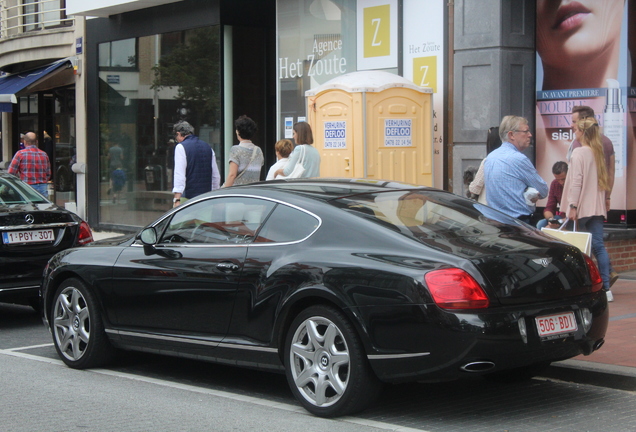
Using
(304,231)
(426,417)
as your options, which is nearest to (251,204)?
(304,231)

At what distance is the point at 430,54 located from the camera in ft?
39.5

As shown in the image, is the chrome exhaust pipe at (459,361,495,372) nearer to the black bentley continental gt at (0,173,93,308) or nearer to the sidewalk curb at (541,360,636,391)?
the sidewalk curb at (541,360,636,391)

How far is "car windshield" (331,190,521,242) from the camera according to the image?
18.5 feet

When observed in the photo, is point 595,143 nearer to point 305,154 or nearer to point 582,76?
point 582,76

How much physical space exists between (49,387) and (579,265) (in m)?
3.75

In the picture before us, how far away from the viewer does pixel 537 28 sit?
11516 millimetres

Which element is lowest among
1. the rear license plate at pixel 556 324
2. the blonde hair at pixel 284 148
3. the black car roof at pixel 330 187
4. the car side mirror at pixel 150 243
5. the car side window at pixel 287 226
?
the rear license plate at pixel 556 324

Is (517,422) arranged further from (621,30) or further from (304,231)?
(621,30)

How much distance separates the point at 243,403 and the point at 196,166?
523cm

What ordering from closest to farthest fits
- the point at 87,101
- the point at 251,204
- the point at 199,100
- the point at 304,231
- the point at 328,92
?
the point at 304,231 < the point at 251,204 < the point at 328,92 < the point at 199,100 < the point at 87,101

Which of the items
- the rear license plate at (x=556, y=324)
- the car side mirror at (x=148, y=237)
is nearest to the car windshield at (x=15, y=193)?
the car side mirror at (x=148, y=237)

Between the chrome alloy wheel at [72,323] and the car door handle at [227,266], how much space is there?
1.53 metres

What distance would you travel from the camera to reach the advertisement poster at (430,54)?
11.9 meters

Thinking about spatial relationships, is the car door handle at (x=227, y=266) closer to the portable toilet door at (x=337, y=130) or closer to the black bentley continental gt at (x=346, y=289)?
the black bentley continental gt at (x=346, y=289)
